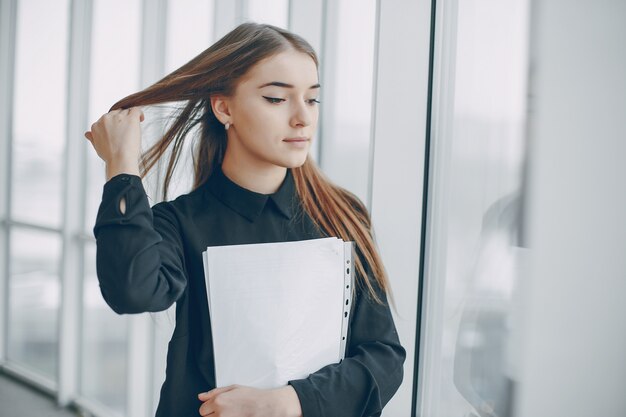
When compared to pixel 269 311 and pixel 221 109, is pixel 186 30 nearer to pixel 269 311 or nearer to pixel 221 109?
pixel 221 109

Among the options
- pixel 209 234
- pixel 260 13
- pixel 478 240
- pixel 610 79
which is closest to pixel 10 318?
pixel 260 13

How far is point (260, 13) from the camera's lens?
1.72 m

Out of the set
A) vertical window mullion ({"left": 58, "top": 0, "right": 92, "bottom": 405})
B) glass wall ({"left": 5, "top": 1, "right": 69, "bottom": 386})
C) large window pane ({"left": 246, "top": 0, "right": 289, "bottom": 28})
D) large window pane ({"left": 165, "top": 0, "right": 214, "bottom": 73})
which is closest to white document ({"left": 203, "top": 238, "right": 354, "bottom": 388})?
large window pane ({"left": 246, "top": 0, "right": 289, "bottom": 28})

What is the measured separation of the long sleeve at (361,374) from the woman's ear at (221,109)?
39 centimetres

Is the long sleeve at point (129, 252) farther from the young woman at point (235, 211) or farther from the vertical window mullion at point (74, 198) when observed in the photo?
the vertical window mullion at point (74, 198)

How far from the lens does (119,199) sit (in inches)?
33.3

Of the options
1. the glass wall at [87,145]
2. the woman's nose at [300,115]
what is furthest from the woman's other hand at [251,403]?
the glass wall at [87,145]

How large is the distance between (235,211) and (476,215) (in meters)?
0.45

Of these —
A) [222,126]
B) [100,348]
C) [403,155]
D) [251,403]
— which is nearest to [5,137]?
[100,348]

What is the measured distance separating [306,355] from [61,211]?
260 cm

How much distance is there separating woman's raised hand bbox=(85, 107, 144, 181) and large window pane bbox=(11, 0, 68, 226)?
7.84ft

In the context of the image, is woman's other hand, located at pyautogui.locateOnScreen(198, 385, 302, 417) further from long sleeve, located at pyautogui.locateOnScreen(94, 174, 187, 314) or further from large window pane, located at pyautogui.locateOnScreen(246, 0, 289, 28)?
large window pane, located at pyautogui.locateOnScreen(246, 0, 289, 28)

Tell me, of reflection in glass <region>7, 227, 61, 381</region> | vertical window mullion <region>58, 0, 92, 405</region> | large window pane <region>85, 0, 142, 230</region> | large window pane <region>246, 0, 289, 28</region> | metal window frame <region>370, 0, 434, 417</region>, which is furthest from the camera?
reflection in glass <region>7, 227, 61, 381</region>

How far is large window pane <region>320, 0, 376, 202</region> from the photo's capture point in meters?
1.41
